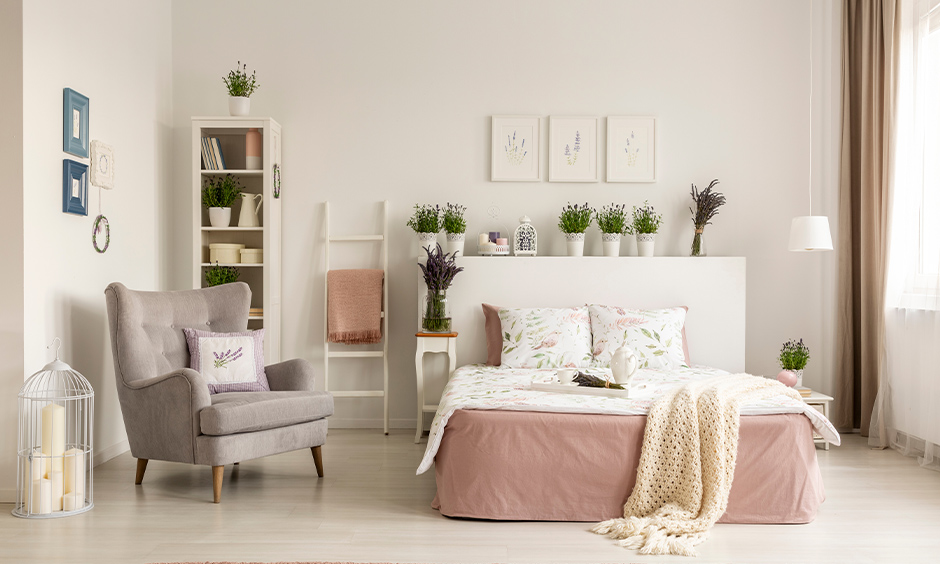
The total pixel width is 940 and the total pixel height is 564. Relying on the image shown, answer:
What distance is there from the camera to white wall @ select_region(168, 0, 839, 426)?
509 cm

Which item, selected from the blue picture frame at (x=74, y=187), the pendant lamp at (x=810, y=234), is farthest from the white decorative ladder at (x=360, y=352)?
the pendant lamp at (x=810, y=234)

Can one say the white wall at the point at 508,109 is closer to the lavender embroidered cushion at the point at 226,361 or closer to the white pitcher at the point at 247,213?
the white pitcher at the point at 247,213

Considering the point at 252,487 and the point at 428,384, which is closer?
the point at 252,487

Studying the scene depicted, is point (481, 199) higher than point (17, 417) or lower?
higher

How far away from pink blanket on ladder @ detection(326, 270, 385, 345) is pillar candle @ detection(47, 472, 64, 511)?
201 centimetres

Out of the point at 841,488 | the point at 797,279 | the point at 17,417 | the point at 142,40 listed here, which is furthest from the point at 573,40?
the point at 17,417

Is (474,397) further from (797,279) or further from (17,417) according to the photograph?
(797,279)

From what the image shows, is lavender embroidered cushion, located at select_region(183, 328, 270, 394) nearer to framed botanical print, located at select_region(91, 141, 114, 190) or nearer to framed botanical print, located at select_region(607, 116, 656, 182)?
framed botanical print, located at select_region(91, 141, 114, 190)

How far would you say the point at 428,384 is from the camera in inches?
192

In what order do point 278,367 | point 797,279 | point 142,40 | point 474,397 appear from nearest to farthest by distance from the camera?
1. point 474,397
2. point 278,367
3. point 142,40
4. point 797,279

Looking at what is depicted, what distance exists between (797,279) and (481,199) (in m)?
2.29

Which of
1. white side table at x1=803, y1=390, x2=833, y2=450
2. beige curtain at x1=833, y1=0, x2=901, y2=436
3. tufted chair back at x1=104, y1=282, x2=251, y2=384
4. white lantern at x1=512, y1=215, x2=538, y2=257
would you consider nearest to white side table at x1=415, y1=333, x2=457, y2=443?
white lantern at x1=512, y1=215, x2=538, y2=257

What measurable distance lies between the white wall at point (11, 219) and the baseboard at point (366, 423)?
212 centimetres

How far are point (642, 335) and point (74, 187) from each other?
331cm
